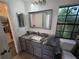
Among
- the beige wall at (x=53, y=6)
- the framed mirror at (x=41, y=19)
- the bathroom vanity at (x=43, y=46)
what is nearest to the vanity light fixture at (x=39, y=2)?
the beige wall at (x=53, y=6)

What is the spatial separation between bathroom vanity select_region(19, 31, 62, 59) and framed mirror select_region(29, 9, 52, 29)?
0.37 m

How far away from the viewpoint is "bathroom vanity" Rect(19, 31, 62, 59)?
1.82 m

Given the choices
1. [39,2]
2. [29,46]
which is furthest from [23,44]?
[39,2]

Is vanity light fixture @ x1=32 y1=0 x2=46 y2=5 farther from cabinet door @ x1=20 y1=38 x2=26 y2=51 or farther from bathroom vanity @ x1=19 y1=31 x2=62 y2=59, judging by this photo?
cabinet door @ x1=20 y1=38 x2=26 y2=51

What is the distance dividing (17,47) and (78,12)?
2.59 meters

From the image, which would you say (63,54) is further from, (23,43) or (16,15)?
(16,15)

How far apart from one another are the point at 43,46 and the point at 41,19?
3.49ft

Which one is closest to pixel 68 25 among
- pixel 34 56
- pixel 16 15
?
pixel 34 56

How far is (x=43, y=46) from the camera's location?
206cm

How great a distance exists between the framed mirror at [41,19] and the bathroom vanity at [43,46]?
37 centimetres

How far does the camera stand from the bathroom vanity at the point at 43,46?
5.98 feet

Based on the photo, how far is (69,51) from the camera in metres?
1.85

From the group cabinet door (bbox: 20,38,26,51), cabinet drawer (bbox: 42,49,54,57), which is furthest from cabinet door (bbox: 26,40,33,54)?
cabinet drawer (bbox: 42,49,54,57)

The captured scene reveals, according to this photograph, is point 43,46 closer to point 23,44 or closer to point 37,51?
point 37,51
